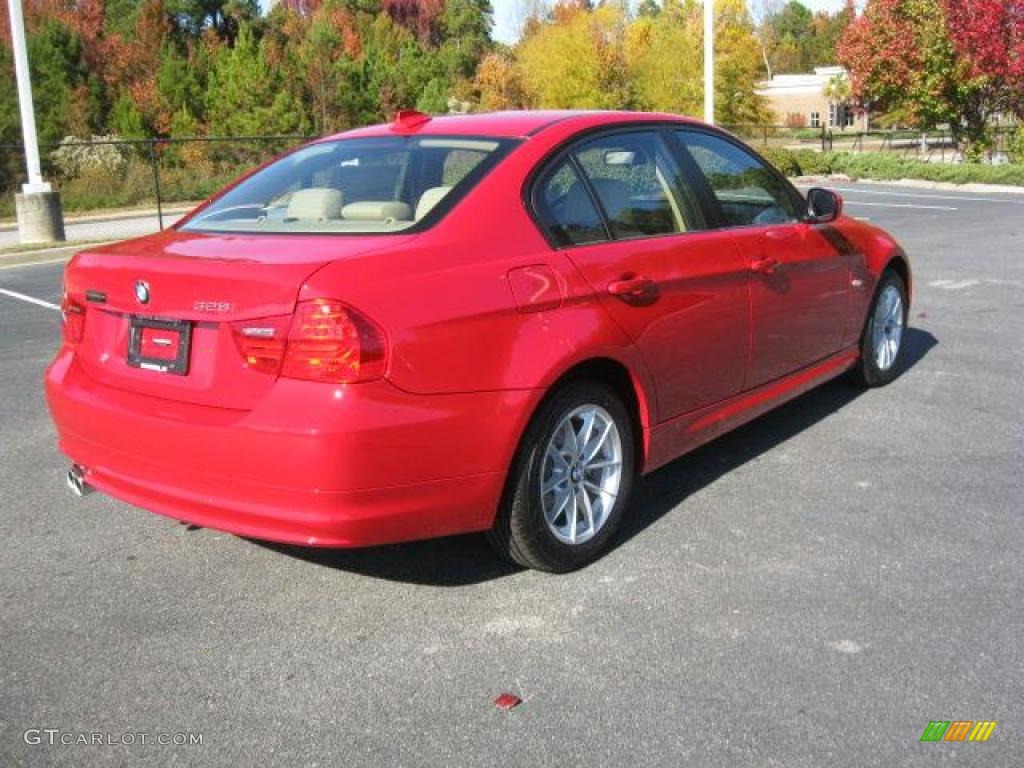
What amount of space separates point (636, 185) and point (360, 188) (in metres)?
1.13

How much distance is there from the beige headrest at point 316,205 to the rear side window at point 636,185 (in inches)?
37.8

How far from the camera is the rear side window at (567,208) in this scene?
3930mm

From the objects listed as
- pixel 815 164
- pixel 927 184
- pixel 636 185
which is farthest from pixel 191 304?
pixel 815 164

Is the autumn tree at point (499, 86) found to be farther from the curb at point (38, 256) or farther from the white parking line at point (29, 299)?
the white parking line at point (29, 299)

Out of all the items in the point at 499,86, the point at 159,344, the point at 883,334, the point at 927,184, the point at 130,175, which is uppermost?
the point at 499,86

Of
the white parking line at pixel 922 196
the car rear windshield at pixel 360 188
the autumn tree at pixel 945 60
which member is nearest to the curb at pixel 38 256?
the car rear windshield at pixel 360 188

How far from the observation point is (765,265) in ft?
16.1

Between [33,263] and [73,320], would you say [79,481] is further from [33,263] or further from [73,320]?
[33,263]

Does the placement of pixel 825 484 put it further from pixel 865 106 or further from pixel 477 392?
pixel 865 106

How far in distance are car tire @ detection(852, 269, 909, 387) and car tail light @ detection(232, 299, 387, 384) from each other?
3.82m

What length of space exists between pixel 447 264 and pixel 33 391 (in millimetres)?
4496

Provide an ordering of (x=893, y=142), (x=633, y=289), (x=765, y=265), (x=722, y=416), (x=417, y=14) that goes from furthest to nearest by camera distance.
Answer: (x=417, y=14) → (x=893, y=142) → (x=765, y=265) → (x=722, y=416) → (x=633, y=289)

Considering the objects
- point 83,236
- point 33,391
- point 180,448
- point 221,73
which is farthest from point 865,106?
point 180,448

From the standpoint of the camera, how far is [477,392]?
3.49 metres
